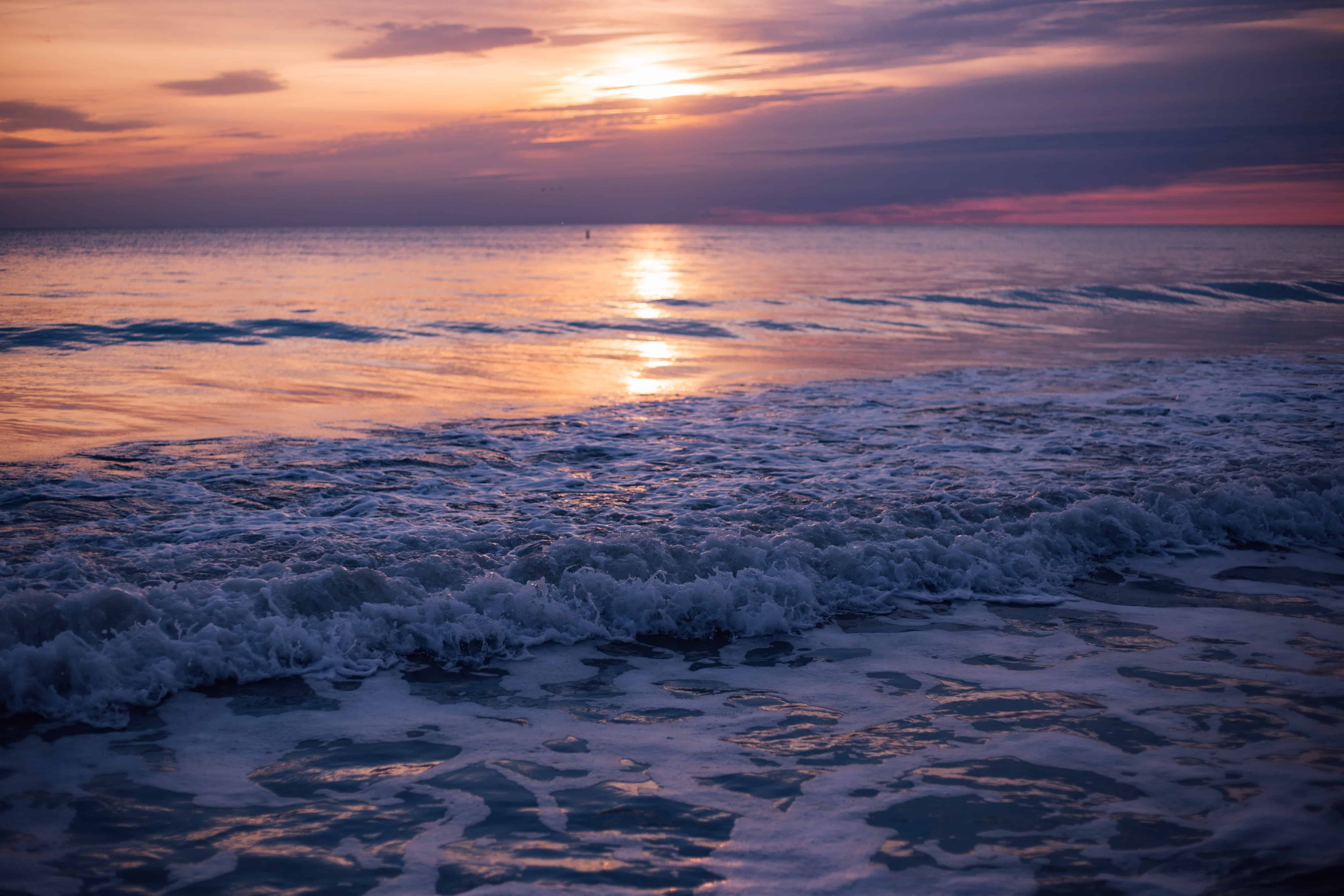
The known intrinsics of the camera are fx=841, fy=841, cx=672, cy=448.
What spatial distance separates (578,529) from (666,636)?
1.75 m

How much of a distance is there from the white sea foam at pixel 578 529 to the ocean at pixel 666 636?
4cm

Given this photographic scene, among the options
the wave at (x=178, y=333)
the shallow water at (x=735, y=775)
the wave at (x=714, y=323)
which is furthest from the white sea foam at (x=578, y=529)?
the wave at (x=714, y=323)

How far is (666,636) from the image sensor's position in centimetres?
627

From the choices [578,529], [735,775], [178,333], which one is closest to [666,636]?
[578,529]

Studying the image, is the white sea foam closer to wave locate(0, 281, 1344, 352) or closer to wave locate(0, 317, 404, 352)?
wave locate(0, 317, 404, 352)

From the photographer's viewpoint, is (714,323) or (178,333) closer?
(178,333)

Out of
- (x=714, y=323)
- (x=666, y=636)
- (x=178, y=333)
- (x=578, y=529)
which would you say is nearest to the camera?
(x=666, y=636)

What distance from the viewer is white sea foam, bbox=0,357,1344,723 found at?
5609 mm

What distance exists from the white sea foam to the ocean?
4 centimetres

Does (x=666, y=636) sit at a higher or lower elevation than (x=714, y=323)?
lower

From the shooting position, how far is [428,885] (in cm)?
351

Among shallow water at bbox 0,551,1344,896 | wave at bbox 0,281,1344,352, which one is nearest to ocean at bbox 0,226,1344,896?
shallow water at bbox 0,551,1344,896

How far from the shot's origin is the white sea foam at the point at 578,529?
561cm

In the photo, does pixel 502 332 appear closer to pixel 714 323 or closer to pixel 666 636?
pixel 714 323
